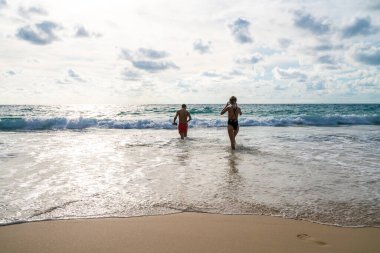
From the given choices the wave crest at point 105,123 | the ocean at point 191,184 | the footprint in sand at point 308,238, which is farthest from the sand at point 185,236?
the wave crest at point 105,123

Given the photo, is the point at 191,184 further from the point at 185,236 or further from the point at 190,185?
the point at 185,236

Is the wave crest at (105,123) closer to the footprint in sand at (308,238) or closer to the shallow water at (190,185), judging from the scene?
the shallow water at (190,185)

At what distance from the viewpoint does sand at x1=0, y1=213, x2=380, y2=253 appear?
3145 mm

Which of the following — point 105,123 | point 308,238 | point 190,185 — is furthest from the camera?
point 105,123

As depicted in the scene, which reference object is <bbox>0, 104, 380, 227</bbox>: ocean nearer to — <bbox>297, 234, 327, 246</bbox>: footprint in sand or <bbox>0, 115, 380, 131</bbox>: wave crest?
<bbox>297, 234, 327, 246</bbox>: footprint in sand

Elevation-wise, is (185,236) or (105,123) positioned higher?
(105,123)

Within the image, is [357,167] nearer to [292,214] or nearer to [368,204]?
[368,204]

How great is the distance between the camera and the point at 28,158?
836cm

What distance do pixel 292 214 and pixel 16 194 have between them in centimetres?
423

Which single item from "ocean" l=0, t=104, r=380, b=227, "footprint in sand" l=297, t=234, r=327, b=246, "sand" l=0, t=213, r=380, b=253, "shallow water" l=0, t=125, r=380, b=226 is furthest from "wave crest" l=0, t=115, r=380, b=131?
"footprint in sand" l=297, t=234, r=327, b=246

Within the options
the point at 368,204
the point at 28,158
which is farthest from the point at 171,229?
the point at 28,158

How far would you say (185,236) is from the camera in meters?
3.44

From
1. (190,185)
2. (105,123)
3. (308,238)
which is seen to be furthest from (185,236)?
(105,123)

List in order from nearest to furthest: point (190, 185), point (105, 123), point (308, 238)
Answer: point (308, 238) < point (190, 185) < point (105, 123)
